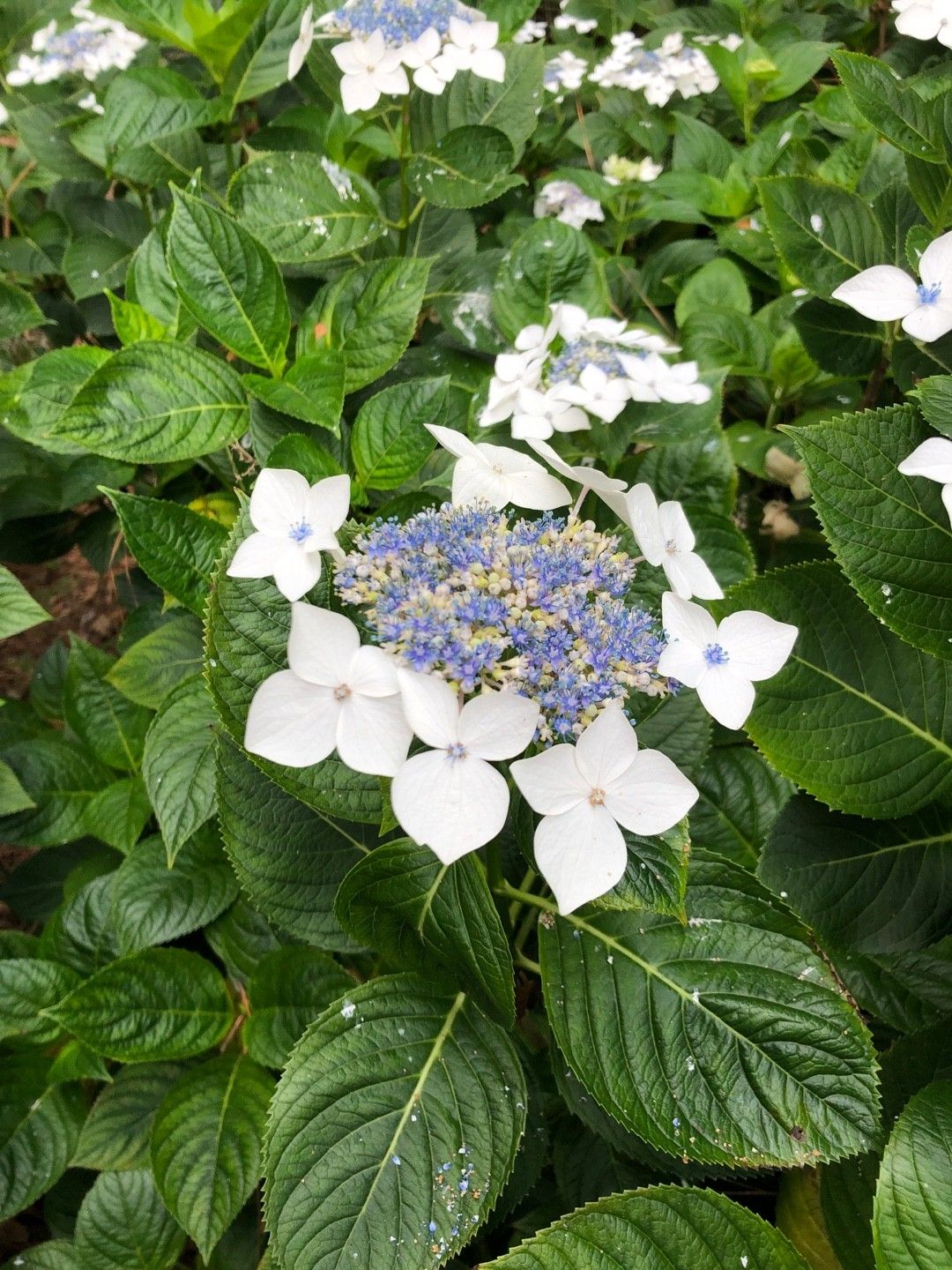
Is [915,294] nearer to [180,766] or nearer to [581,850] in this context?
[581,850]

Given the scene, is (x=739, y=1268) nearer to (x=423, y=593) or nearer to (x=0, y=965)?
(x=423, y=593)

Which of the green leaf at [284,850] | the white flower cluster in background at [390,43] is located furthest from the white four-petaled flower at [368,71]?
the green leaf at [284,850]

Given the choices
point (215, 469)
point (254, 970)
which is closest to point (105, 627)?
point (215, 469)

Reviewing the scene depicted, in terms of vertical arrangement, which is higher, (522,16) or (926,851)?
(522,16)

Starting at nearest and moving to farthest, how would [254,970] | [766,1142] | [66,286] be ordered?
[766,1142] < [254,970] < [66,286]

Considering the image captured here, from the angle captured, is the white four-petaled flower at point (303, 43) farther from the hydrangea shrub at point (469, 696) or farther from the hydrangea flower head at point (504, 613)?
the hydrangea flower head at point (504, 613)

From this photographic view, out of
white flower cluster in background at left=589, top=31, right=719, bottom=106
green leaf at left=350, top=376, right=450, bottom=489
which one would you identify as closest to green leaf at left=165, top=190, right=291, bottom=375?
green leaf at left=350, top=376, right=450, bottom=489
